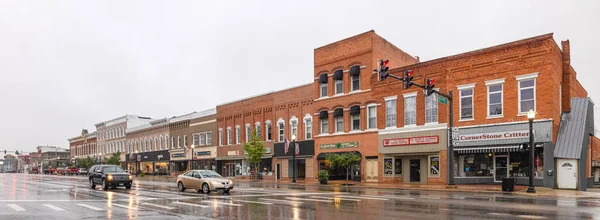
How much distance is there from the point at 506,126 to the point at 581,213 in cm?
1520

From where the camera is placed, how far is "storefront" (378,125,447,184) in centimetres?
3219

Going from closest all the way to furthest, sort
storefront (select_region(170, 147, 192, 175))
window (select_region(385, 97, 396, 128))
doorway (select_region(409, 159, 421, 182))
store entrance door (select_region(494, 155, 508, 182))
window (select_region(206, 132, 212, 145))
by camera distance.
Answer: store entrance door (select_region(494, 155, 508, 182)) < doorway (select_region(409, 159, 421, 182)) < window (select_region(385, 97, 396, 128)) < window (select_region(206, 132, 212, 145)) < storefront (select_region(170, 147, 192, 175))

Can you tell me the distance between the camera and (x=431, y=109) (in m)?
33.2

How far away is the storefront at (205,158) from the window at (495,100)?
116 ft

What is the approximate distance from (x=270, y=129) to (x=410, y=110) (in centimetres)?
1865

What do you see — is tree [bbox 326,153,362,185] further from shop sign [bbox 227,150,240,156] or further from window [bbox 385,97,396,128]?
shop sign [bbox 227,150,240,156]

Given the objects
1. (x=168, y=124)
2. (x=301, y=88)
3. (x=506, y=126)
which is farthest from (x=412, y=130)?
(x=168, y=124)

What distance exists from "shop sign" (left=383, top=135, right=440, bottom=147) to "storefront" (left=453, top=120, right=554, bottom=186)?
1.86 metres

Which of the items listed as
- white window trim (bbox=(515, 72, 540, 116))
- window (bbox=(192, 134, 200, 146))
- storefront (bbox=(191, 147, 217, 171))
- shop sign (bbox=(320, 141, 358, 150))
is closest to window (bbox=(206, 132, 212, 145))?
storefront (bbox=(191, 147, 217, 171))

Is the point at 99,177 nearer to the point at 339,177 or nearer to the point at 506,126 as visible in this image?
Answer: the point at 339,177

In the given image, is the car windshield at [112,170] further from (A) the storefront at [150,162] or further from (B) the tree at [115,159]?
(B) the tree at [115,159]

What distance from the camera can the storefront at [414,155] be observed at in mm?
32188

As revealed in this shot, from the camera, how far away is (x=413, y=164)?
3456 cm

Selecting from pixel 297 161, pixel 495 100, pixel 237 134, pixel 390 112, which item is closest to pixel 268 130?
pixel 237 134
